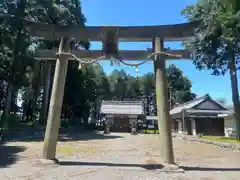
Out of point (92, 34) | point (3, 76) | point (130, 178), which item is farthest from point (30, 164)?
point (3, 76)

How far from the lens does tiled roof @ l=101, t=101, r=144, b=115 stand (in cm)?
3603

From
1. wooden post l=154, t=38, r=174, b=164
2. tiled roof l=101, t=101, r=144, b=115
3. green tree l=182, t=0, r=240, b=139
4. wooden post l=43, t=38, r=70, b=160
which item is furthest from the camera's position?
tiled roof l=101, t=101, r=144, b=115

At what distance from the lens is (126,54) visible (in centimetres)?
862

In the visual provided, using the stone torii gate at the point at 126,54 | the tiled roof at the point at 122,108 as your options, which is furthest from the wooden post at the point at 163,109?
the tiled roof at the point at 122,108

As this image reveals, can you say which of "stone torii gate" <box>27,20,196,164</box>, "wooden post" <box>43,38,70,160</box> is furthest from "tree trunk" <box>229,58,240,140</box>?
"wooden post" <box>43,38,70,160</box>

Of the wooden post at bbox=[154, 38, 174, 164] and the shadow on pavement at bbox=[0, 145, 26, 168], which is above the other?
the wooden post at bbox=[154, 38, 174, 164]

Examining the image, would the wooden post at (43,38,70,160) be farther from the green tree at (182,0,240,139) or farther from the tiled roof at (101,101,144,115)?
the tiled roof at (101,101,144,115)

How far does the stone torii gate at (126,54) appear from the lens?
7.59 meters

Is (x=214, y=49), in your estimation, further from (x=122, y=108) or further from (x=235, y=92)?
(x=122, y=108)

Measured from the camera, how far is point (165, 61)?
8148mm

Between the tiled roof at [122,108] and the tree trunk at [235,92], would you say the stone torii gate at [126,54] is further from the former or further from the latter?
the tiled roof at [122,108]

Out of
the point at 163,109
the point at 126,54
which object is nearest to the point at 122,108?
the point at 126,54

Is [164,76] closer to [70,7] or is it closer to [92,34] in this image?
[92,34]

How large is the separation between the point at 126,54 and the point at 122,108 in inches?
1136
